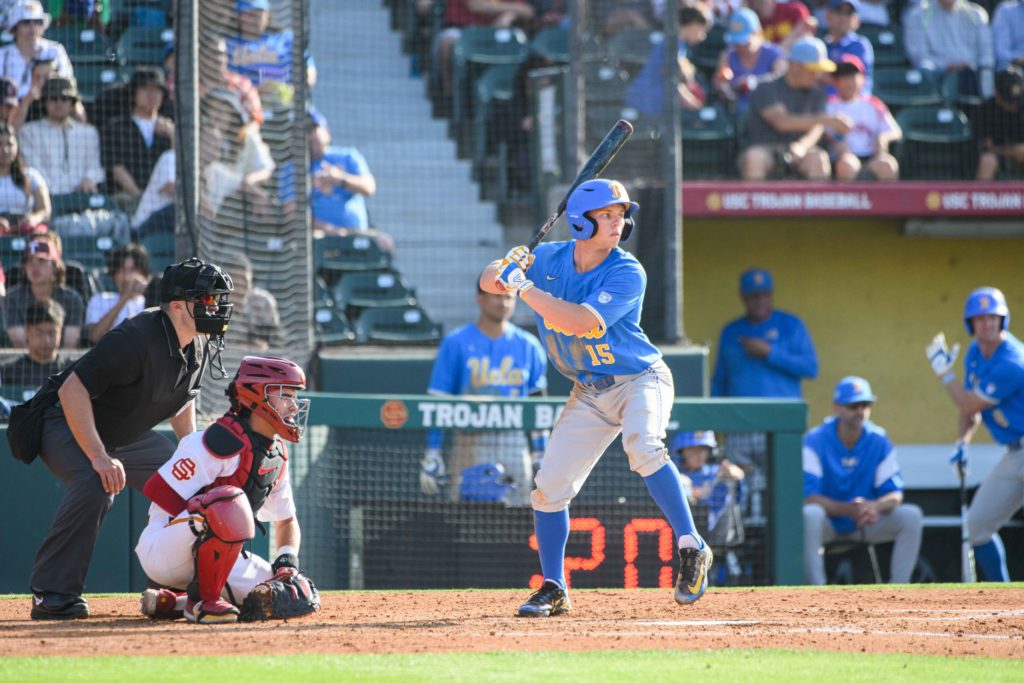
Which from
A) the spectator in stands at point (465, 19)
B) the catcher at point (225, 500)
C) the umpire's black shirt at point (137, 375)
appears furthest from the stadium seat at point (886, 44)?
the catcher at point (225, 500)

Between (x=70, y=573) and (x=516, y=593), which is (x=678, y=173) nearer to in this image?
(x=516, y=593)

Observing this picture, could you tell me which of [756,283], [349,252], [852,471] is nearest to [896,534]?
[852,471]

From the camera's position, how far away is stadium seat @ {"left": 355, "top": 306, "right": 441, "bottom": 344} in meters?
10.1

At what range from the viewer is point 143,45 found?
35.1ft

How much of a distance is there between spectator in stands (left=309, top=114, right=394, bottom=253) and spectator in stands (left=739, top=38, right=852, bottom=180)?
9.11 ft

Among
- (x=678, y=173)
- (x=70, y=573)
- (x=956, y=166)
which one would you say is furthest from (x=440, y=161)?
(x=70, y=573)

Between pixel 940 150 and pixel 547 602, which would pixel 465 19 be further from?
pixel 547 602

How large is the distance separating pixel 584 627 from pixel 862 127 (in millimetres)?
6884

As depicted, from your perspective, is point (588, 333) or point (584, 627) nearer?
point (584, 627)

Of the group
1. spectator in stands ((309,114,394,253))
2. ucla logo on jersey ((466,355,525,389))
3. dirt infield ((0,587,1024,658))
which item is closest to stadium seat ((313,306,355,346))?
spectator in stands ((309,114,394,253))

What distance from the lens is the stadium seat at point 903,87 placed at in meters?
12.1

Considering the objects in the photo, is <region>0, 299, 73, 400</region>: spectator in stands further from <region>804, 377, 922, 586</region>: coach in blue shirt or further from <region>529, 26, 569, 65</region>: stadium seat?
<region>529, 26, 569, 65</region>: stadium seat

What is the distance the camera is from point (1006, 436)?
9086 millimetres

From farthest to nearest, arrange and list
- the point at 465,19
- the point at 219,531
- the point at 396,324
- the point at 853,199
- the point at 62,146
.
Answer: the point at 465,19, the point at 853,199, the point at 396,324, the point at 62,146, the point at 219,531
